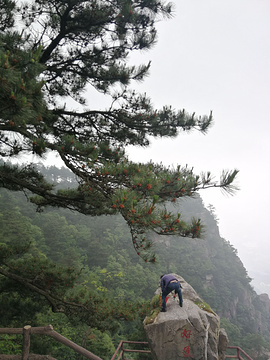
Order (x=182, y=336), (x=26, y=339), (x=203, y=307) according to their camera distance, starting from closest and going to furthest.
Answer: (x=26, y=339)
(x=182, y=336)
(x=203, y=307)

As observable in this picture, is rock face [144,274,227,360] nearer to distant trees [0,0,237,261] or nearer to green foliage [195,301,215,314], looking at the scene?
green foliage [195,301,215,314]

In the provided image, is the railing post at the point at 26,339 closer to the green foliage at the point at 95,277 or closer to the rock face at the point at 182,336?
the green foliage at the point at 95,277

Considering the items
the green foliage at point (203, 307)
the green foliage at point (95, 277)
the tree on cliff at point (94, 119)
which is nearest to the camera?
the tree on cliff at point (94, 119)

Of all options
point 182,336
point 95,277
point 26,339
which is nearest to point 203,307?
point 182,336

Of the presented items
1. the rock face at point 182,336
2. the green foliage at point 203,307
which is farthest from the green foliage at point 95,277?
the green foliage at point 203,307

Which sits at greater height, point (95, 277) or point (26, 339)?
point (26, 339)

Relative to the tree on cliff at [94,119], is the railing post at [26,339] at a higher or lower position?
lower

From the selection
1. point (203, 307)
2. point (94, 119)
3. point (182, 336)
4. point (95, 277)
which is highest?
point (94, 119)

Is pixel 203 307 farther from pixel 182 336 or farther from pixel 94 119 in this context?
pixel 94 119

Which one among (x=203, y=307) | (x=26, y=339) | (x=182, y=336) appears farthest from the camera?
(x=203, y=307)

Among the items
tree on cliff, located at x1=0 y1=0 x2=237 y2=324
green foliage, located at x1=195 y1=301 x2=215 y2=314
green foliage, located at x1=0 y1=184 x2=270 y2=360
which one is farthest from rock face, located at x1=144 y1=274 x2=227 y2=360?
tree on cliff, located at x1=0 y1=0 x2=237 y2=324

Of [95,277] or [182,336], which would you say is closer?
[182,336]

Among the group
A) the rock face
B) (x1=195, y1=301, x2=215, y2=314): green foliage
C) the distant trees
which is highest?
the distant trees

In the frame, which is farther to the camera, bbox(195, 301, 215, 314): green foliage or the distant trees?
bbox(195, 301, 215, 314): green foliage
